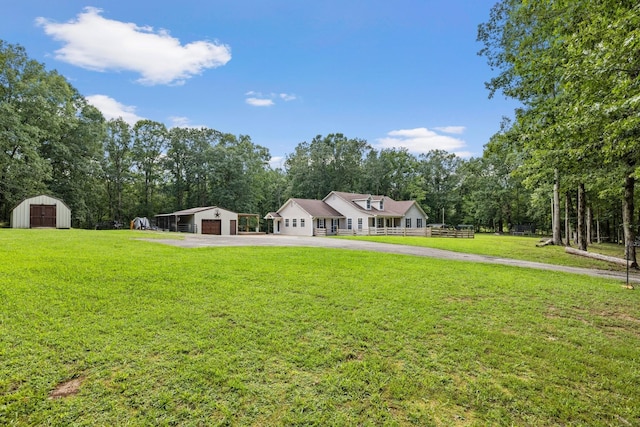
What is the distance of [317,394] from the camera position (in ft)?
11.2

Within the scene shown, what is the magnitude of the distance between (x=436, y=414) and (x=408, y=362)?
0.94m

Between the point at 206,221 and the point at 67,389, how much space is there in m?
32.4

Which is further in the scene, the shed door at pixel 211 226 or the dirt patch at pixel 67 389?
the shed door at pixel 211 226

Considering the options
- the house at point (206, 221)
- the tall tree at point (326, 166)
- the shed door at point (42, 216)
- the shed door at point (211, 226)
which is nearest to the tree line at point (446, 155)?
the tall tree at point (326, 166)

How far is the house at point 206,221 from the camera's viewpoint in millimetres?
33719

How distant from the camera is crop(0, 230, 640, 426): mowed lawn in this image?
318cm

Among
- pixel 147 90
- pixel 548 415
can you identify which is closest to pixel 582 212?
pixel 548 415

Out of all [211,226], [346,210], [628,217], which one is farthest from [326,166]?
[628,217]

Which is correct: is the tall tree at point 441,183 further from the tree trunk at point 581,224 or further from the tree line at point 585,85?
the tree line at point 585,85

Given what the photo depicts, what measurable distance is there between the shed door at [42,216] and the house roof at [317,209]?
855 inches

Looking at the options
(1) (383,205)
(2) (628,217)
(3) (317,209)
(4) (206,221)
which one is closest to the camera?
(2) (628,217)

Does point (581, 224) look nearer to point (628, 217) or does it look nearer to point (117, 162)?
point (628, 217)

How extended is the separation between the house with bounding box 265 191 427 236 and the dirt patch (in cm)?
3255

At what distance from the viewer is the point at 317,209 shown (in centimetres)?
3834
